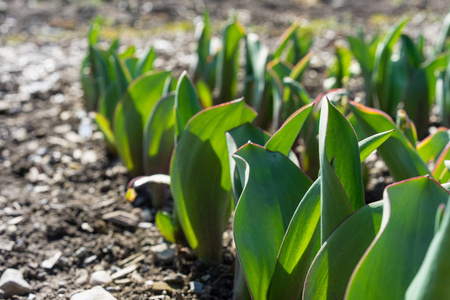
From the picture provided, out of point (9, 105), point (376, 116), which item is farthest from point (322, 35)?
point (376, 116)

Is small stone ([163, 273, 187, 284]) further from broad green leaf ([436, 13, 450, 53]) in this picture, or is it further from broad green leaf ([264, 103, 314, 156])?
broad green leaf ([436, 13, 450, 53])

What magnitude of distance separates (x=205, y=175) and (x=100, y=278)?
47 cm

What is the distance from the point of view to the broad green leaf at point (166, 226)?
1.68m

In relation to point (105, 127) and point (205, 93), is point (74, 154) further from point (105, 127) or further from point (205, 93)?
point (205, 93)

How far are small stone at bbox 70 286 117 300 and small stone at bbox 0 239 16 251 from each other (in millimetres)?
404

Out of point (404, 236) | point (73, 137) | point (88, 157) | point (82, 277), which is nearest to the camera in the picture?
point (404, 236)

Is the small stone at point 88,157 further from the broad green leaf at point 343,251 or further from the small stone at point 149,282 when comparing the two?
the broad green leaf at point 343,251

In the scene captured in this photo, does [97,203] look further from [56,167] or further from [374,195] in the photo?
[374,195]

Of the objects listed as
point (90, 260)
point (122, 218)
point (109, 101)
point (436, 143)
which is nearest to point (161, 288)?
point (90, 260)

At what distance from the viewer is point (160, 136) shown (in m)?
1.92

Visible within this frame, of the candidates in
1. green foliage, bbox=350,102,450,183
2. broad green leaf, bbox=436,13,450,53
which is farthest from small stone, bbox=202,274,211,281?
broad green leaf, bbox=436,13,450,53

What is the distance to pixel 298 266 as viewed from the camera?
44.6 inches

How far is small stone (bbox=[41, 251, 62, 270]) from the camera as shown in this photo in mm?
1736

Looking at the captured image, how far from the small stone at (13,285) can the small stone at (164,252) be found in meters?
0.37
